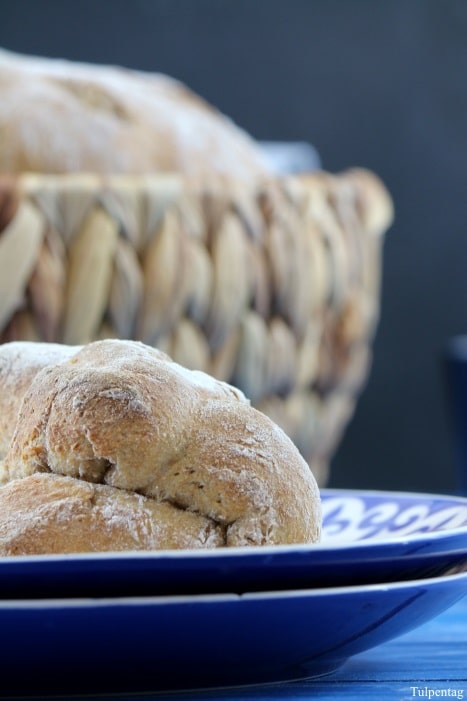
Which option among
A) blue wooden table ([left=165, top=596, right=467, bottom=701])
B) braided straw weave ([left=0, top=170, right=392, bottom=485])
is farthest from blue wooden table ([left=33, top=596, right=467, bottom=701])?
braided straw weave ([left=0, top=170, right=392, bottom=485])

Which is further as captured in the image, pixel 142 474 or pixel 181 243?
pixel 181 243

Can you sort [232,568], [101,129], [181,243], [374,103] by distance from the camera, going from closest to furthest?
1. [232,568]
2. [181,243]
3. [101,129]
4. [374,103]

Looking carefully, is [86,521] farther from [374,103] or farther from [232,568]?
[374,103]

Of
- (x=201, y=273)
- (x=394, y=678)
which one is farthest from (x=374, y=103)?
(x=394, y=678)

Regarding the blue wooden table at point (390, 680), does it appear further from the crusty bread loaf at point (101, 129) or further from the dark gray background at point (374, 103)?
the dark gray background at point (374, 103)

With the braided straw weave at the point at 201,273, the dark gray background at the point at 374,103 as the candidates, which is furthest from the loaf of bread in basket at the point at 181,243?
the dark gray background at the point at 374,103

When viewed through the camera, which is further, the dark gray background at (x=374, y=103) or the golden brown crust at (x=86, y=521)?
the dark gray background at (x=374, y=103)
